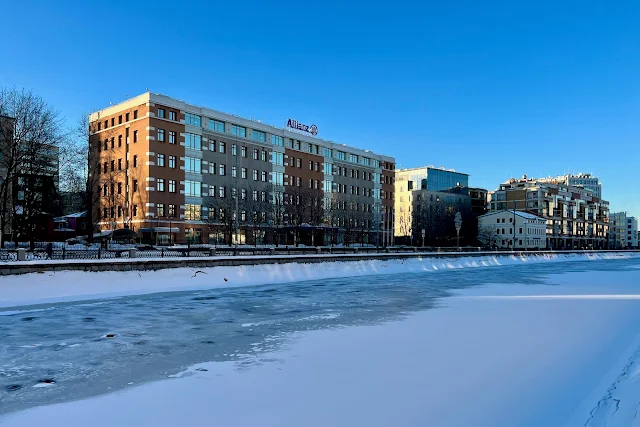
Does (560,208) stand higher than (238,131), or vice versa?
(238,131)

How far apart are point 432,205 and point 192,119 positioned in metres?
72.8

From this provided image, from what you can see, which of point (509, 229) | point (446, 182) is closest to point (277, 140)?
point (509, 229)

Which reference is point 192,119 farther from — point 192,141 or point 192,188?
point 192,188

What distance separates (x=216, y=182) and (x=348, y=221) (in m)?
27.6

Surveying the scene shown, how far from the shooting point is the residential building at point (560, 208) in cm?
14125

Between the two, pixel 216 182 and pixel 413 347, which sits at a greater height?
pixel 216 182

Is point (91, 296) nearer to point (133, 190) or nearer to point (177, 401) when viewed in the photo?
point (177, 401)

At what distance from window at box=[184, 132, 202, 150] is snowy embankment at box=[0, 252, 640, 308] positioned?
3932cm

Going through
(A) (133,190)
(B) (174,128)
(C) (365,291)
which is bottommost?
(C) (365,291)

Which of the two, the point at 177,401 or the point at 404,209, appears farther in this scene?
the point at 404,209

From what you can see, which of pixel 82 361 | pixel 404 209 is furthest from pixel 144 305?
pixel 404 209

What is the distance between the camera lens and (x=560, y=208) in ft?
481

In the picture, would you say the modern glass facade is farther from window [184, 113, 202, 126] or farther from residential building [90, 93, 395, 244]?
window [184, 113, 202, 126]

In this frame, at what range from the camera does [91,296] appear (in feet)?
74.7
